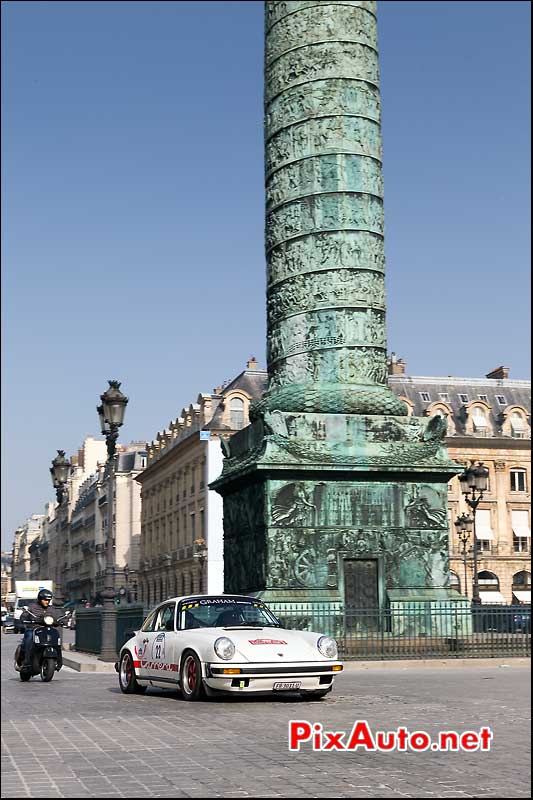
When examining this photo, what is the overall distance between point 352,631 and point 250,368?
4977 centimetres

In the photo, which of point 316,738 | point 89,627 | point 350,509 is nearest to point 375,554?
point 350,509

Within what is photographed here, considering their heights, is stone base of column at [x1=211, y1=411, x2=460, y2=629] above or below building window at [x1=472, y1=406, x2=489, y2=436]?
below

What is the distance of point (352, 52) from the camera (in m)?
21.8

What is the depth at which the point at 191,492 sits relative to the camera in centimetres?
6481

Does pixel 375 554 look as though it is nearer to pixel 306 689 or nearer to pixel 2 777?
pixel 306 689

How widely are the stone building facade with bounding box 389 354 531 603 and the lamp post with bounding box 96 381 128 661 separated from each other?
4346 centimetres

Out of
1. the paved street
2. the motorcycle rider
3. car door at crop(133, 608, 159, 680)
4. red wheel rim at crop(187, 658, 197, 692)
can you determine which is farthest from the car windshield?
the motorcycle rider

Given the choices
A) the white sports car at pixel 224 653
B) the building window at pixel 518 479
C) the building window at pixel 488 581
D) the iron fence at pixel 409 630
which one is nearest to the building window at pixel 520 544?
the building window at pixel 488 581

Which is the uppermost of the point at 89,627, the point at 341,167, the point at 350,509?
the point at 341,167

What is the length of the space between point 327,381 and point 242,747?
13208 mm

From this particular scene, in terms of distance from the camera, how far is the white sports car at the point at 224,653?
11.3 metres

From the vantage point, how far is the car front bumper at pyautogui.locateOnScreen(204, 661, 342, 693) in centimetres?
1122

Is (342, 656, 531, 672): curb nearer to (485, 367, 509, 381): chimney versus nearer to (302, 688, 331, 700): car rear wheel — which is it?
(302, 688, 331, 700): car rear wheel

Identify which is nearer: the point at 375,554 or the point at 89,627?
the point at 375,554
